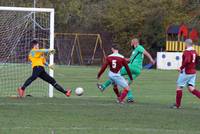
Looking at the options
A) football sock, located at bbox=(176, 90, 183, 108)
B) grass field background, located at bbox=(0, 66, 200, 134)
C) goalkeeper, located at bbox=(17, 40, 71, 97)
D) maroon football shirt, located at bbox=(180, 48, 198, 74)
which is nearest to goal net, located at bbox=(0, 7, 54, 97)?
goalkeeper, located at bbox=(17, 40, 71, 97)

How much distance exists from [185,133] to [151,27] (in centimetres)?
4150

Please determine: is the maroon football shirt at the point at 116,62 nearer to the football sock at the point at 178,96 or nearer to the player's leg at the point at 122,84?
the player's leg at the point at 122,84

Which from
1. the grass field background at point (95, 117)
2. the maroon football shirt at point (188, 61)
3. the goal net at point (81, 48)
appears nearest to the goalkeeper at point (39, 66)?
the grass field background at point (95, 117)

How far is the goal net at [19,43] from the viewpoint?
2305 cm

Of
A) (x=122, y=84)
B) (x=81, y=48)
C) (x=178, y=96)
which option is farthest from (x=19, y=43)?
(x=81, y=48)

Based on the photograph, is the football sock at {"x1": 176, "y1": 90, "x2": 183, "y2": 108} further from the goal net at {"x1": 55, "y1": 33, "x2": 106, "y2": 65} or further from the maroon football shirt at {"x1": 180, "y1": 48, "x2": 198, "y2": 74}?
the goal net at {"x1": 55, "y1": 33, "x2": 106, "y2": 65}

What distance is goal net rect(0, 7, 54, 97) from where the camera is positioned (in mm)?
23047

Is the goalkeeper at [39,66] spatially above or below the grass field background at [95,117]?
above

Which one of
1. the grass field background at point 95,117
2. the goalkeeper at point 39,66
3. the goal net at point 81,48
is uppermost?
the goalkeeper at point 39,66

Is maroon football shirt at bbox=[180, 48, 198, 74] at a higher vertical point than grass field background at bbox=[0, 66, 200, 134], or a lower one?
higher

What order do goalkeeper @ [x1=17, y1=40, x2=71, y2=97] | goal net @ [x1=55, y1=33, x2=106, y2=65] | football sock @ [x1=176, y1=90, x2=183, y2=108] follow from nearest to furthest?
football sock @ [x1=176, y1=90, x2=183, y2=108] → goalkeeper @ [x1=17, y1=40, x2=71, y2=97] → goal net @ [x1=55, y1=33, x2=106, y2=65]

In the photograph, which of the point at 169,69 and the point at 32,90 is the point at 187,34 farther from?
the point at 32,90

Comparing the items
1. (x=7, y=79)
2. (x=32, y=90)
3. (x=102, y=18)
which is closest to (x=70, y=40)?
(x=102, y=18)

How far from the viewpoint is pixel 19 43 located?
3319 cm
